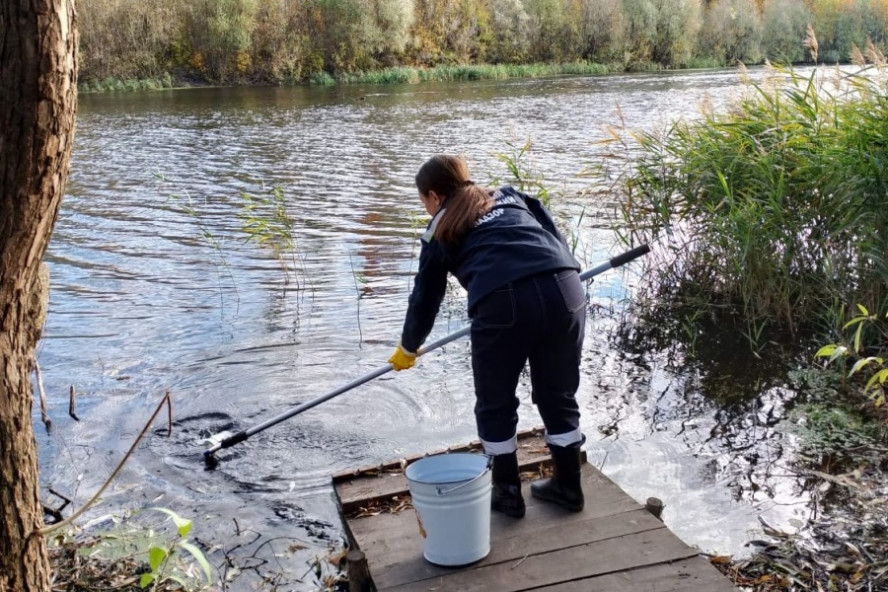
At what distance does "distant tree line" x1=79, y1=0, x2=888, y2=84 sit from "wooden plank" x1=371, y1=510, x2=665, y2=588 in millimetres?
38043

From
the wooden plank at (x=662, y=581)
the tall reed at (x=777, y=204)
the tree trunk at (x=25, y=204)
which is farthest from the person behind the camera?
the tall reed at (x=777, y=204)

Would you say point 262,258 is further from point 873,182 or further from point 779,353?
point 873,182

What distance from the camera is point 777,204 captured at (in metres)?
6.25

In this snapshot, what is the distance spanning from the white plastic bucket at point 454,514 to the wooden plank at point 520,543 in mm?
55

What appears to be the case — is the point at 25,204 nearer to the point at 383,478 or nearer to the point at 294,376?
the point at 383,478

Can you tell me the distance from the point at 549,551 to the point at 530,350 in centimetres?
77

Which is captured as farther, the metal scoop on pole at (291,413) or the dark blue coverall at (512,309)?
the metal scoop on pole at (291,413)

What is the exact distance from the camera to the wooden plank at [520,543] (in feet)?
10.5

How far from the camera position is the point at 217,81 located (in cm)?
4347

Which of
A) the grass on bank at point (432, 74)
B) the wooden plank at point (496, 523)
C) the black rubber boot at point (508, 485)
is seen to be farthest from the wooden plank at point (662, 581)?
the grass on bank at point (432, 74)

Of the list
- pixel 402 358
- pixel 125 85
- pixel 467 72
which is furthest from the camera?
pixel 467 72

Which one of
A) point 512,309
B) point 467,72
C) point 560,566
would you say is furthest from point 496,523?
point 467,72

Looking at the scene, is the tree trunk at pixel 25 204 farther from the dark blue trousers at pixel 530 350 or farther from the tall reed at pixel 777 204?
the tall reed at pixel 777 204

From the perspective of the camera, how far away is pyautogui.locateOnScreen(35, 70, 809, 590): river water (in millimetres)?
4645
